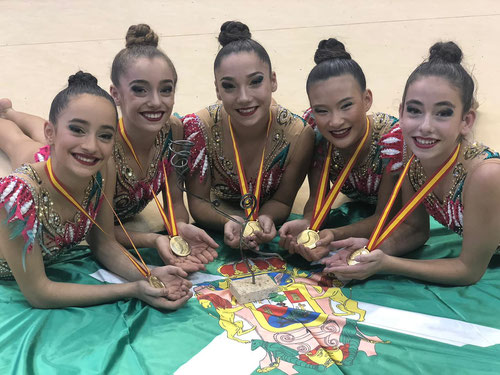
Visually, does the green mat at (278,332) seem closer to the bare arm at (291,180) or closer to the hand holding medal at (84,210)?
the hand holding medal at (84,210)

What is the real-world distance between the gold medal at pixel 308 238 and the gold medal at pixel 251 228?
0.58 ft

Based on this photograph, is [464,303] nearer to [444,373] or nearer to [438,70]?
[444,373]

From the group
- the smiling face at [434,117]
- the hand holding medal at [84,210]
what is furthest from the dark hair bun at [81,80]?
the smiling face at [434,117]

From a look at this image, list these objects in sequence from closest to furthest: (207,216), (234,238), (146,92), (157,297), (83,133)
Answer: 1. (83,133)
2. (157,297)
3. (146,92)
4. (234,238)
5. (207,216)

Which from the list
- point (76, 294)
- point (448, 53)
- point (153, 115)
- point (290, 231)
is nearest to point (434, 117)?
point (448, 53)

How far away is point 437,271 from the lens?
2.06 meters

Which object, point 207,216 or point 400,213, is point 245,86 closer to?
point 207,216

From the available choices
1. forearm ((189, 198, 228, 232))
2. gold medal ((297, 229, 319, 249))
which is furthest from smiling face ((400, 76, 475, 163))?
forearm ((189, 198, 228, 232))

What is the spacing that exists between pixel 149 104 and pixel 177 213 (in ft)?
1.89

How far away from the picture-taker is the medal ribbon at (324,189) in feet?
7.51

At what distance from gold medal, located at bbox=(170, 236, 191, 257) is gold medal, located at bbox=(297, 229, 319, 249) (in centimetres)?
46

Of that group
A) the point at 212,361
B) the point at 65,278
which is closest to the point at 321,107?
the point at 212,361

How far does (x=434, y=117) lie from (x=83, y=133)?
1220 millimetres

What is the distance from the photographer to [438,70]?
1874 mm
